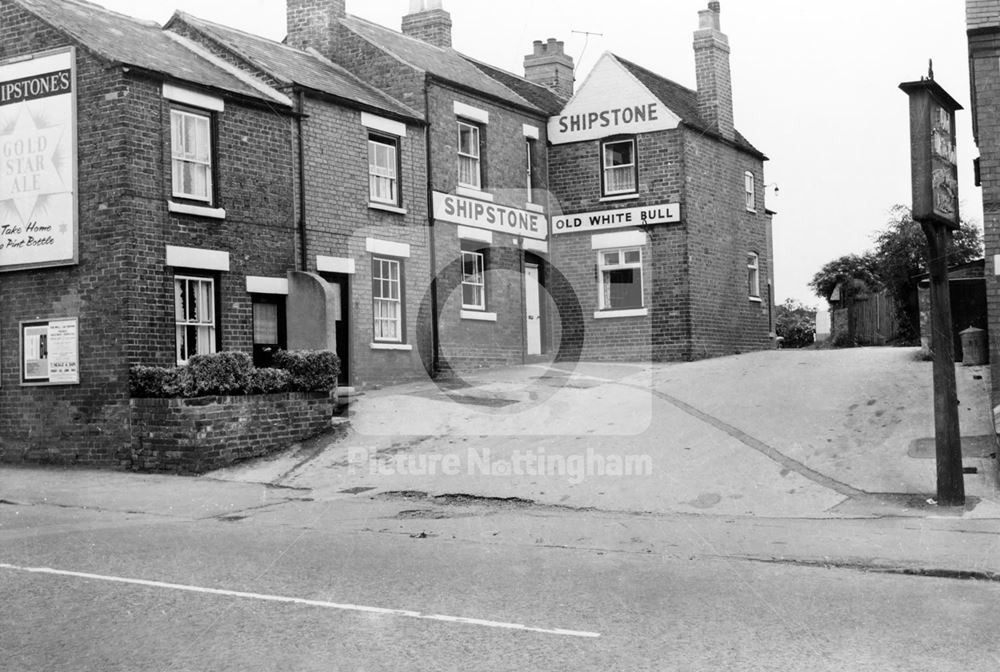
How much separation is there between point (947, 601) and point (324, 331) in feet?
43.5

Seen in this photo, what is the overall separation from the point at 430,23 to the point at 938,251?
20055 mm

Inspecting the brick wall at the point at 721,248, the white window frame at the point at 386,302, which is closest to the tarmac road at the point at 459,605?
the white window frame at the point at 386,302

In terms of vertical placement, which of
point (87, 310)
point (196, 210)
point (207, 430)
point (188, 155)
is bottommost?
point (207, 430)

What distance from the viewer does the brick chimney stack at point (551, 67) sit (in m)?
32.3

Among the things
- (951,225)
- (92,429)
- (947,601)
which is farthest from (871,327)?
(947,601)

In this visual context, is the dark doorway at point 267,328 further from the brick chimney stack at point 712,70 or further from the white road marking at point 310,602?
the brick chimney stack at point 712,70

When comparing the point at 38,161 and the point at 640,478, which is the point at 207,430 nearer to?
the point at 38,161

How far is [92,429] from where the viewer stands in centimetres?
1653

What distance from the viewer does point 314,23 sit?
84.2 feet

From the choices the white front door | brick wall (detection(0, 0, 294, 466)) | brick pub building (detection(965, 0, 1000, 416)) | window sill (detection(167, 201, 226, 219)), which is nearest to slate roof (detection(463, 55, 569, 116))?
the white front door

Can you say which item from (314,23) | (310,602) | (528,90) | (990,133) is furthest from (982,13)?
(528,90)

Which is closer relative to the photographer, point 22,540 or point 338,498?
point 22,540

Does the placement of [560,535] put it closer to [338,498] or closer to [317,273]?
[338,498]

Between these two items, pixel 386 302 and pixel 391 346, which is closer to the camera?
Result: pixel 391 346
